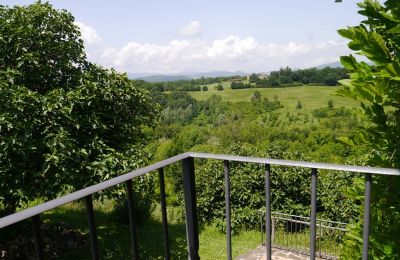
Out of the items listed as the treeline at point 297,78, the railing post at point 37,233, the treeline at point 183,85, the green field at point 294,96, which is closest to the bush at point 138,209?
the railing post at point 37,233

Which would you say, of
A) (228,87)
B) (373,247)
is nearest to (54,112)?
(373,247)

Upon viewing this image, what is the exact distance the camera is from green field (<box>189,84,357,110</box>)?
7706 centimetres

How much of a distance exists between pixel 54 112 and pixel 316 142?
42.1 meters

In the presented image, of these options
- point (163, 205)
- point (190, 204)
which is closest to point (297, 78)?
point (190, 204)

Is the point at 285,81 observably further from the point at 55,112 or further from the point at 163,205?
the point at 163,205

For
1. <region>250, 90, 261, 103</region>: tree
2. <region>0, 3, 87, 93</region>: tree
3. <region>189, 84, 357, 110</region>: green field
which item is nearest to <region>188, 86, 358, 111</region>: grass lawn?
<region>189, 84, 357, 110</region>: green field

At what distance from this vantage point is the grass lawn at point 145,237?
12.6 metres

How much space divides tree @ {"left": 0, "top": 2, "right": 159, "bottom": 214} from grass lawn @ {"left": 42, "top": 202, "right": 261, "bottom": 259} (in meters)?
3.85

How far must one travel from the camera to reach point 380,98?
176 cm

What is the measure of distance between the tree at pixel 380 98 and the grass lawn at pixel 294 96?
238 feet

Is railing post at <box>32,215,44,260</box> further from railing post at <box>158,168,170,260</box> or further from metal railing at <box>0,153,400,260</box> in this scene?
railing post at <box>158,168,170,260</box>

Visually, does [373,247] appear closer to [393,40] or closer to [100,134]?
[393,40]

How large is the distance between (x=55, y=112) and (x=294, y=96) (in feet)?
260

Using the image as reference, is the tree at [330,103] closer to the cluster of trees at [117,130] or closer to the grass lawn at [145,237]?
the cluster of trees at [117,130]
